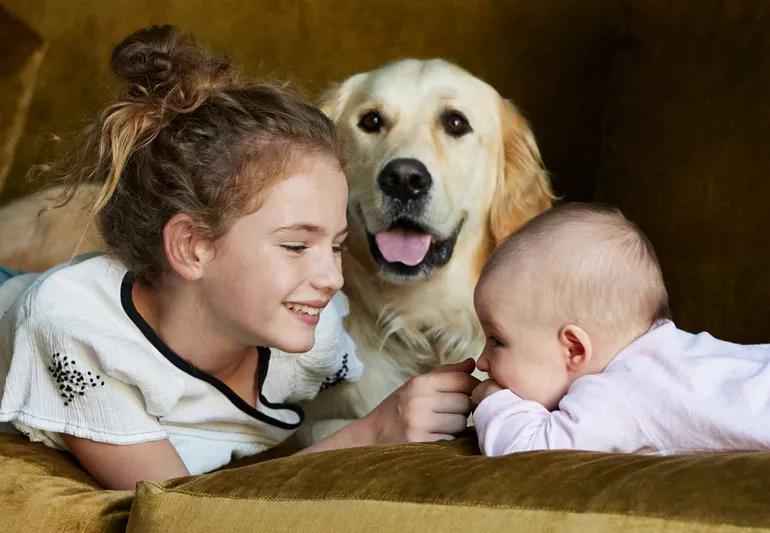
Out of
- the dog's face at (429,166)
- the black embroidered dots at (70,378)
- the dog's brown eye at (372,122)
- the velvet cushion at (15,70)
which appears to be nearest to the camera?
the black embroidered dots at (70,378)

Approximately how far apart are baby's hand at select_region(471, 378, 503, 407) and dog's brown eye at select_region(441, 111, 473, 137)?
0.83 meters

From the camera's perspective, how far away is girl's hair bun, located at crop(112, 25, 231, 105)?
1.57m

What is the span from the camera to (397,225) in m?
1.92

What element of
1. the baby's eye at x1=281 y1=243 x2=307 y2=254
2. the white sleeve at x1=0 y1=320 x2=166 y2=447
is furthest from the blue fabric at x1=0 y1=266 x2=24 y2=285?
the baby's eye at x1=281 y1=243 x2=307 y2=254

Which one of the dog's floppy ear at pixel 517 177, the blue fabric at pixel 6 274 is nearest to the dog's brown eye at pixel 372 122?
the dog's floppy ear at pixel 517 177

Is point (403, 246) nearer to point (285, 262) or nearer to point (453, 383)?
point (285, 262)

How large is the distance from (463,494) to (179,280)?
2.41 feet

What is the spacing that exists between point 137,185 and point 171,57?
0.20 meters

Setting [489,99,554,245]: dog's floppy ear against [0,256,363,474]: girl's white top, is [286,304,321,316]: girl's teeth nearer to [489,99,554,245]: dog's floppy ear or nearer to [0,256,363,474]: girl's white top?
[0,256,363,474]: girl's white top

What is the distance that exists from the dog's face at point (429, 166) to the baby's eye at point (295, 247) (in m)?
0.39

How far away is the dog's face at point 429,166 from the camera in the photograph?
74.9 inches

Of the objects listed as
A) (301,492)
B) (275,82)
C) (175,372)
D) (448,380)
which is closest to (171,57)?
(275,82)

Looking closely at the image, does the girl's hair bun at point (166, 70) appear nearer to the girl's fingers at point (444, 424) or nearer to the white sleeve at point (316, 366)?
the white sleeve at point (316, 366)

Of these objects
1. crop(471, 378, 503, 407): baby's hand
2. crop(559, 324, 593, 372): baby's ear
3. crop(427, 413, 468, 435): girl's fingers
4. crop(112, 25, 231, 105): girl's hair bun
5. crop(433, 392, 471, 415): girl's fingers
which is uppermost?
crop(112, 25, 231, 105): girl's hair bun
